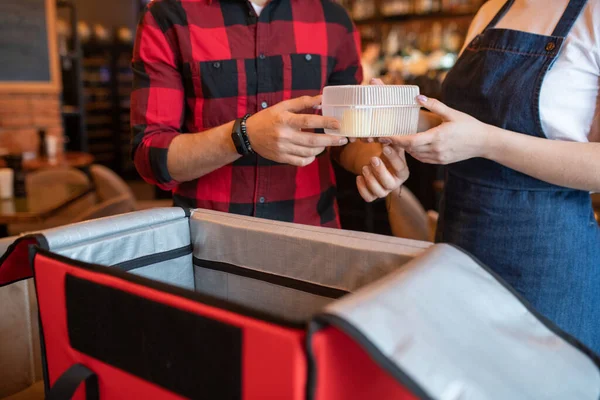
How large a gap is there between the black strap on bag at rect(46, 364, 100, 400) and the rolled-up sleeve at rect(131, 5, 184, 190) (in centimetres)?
50

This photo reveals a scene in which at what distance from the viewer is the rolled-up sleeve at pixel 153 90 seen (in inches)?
41.4

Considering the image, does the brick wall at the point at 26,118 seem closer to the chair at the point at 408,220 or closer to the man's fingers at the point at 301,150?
the chair at the point at 408,220

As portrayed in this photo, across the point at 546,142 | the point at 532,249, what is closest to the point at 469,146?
the point at 546,142

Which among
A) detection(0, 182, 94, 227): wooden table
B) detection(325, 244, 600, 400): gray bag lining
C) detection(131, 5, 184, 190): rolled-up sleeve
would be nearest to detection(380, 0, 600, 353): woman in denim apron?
detection(325, 244, 600, 400): gray bag lining

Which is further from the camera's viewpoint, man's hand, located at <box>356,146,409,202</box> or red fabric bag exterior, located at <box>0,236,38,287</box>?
man's hand, located at <box>356,146,409,202</box>

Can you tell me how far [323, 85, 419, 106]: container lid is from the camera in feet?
2.54

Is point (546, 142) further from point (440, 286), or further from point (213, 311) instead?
point (213, 311)

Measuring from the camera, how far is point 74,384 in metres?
0.58

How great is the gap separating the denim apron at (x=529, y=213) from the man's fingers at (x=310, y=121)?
0.35 metres

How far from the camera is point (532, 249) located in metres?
0.95

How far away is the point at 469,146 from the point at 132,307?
1.86ft

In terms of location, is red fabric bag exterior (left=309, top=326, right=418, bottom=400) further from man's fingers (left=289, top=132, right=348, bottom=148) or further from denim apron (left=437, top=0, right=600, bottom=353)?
denim apron (left=437, top=0, right=600, bottom=353)

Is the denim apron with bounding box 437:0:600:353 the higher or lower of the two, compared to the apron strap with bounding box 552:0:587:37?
lower

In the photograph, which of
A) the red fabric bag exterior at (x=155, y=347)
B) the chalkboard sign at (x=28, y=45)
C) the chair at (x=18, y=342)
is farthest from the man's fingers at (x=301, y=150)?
the chalkboard sign at (x=28, y=45)
